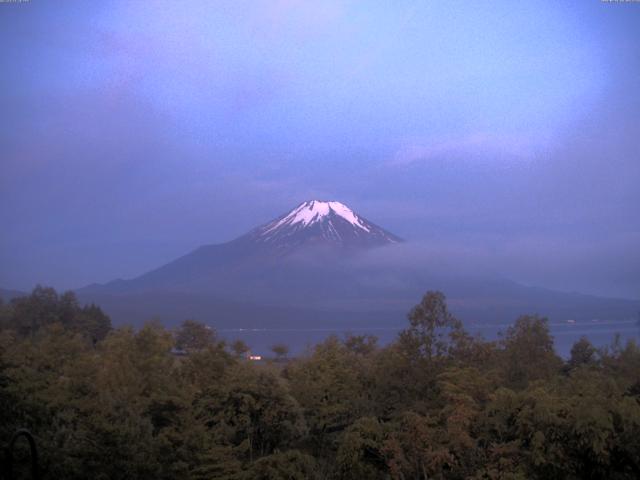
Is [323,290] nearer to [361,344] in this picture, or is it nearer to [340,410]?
[361,344]

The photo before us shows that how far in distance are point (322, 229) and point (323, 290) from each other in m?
10.6

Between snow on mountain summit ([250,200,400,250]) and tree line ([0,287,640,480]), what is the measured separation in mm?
70056

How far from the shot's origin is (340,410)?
690 inches

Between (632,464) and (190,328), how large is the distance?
28323 mm

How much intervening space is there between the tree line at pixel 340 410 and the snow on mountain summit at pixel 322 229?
70.1m

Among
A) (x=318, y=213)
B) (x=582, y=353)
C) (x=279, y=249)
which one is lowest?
(x=582, y=353)

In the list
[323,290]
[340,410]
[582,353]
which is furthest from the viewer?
[323,290]

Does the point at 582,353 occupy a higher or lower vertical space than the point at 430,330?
lower

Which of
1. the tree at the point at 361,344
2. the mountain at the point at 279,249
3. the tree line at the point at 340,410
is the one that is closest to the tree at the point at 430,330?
the tree line at the point at 340,410

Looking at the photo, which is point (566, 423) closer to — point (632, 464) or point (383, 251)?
point (632, 464)

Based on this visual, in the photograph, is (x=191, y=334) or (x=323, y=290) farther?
(x=323, y=290)

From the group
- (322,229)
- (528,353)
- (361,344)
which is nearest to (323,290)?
(322,229)

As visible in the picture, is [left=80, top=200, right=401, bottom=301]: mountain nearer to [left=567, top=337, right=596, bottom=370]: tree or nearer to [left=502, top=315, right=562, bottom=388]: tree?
[left=567, top=337, right=596, bottom=370]: tree

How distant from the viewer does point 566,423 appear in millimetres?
12086
